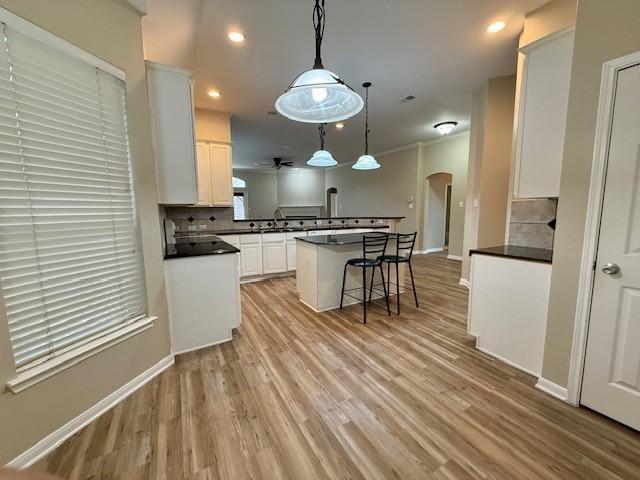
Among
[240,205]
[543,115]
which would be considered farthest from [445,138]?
[240,205]

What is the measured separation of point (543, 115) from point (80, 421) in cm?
361

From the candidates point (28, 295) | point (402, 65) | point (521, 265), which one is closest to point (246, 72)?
point (402, 65)

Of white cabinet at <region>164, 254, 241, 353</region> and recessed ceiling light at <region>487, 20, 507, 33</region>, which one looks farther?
recessed ceiling light at <region>487, 20, 507, 33</region>

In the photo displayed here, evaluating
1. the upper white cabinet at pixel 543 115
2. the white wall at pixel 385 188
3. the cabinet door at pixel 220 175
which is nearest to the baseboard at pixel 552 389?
the upper white cabinet at pixel 543 115

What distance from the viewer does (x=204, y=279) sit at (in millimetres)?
2377

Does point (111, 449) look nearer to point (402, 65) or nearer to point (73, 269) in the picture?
point (73, 269)

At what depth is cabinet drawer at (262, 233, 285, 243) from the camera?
472 cm

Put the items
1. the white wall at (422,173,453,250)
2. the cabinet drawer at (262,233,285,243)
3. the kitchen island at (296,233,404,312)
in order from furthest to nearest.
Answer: the white wall at (422,173,453,250), the cabinet drawer at (262,233,285,243), the kitchen island at (296,233,404,312)

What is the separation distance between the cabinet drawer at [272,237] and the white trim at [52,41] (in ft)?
10.3

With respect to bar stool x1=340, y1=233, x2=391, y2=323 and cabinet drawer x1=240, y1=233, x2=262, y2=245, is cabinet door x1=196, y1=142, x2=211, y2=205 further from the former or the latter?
bar stool x1=340, y1=233, x2=391, y2=323

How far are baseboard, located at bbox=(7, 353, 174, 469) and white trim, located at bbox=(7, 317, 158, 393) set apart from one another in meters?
0.32

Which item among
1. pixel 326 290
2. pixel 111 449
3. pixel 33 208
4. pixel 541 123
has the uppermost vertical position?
pixel 541 123

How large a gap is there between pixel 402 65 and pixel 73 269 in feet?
12.1

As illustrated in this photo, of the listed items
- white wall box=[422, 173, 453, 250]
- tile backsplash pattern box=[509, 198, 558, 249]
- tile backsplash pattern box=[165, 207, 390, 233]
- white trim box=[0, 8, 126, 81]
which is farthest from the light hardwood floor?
white wall box=[422, 173, 453, 250]
